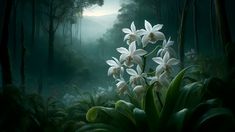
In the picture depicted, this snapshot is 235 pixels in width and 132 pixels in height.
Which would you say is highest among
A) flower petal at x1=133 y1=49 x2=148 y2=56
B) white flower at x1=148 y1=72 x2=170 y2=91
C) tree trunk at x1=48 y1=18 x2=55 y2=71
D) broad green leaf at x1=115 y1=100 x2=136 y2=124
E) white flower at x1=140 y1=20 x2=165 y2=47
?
white flower at x1=140 y1=20 x2=165 y2=47

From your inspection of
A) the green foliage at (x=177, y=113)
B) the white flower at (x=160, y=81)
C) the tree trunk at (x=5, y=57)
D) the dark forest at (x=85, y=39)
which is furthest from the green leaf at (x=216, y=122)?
the tree trunk at (x=5, y=57)

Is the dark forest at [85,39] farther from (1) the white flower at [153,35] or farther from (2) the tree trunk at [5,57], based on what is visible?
(1) the white flower at [153,35]

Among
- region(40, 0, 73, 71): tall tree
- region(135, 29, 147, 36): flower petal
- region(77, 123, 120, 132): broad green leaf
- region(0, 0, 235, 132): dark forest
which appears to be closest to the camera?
region(77, 123, 120, 132): broad green leaf

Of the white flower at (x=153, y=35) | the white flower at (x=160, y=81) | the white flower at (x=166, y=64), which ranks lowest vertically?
the white flower at (x=160, y=81)

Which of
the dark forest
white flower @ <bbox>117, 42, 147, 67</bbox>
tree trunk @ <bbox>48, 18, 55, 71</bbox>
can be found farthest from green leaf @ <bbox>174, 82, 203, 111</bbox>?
tree trunk @ <bbox>48, 18, 55, 71</bbox>

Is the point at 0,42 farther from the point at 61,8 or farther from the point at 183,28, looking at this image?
the point at 183,28

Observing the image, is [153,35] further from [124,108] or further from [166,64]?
[124,108]

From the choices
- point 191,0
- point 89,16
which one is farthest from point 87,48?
point 191,0

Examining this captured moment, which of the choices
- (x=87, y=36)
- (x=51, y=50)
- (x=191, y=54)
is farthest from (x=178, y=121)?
(x=87, y=36)

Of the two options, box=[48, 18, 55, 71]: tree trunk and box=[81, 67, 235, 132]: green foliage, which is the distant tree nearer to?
box=[48, 18, 55, 71]: tree trunk

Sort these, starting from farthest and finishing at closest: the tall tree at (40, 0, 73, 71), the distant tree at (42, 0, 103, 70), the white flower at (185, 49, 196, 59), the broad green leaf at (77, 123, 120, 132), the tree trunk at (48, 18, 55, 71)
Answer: the tall tree at (40, 0, 73, 71) → the distant tree at (42, 0, 103, 70) → the tree trunk at (48, 18, 55, 71) → the white flower at (185, 49, 196, 59) → the broad green leaf at (77, 123, 120, 132)

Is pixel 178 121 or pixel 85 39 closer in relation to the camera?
pixel 178 121
